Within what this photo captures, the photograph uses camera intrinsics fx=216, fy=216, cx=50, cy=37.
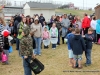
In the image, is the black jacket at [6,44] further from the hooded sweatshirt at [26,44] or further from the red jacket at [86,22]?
the red jacket at [86,22]

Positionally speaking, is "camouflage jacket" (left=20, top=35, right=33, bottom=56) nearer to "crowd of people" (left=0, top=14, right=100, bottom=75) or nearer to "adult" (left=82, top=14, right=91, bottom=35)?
"crowd of people" (left=0, top=14, right=100, bottom=75)

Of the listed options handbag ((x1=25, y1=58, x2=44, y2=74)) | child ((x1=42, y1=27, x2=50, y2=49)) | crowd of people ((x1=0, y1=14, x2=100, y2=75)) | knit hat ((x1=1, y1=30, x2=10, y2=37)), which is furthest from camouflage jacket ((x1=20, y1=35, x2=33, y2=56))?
child ((x1=42, y1=27, x2=50, y2=49))

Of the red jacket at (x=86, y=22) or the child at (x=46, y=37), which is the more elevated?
the red jacket at (x=86, y=22)

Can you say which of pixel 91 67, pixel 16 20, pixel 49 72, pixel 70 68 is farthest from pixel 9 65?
pixel 16 20

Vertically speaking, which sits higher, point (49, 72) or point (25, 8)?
point (25, 8)

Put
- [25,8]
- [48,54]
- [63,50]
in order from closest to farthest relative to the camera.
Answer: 1. [48,54]
2. [63,50]
3. [25,8]

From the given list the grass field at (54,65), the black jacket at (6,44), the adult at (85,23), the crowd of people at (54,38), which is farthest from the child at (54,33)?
the black jacket at (6,44)

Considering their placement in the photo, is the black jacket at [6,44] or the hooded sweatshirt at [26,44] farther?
the black jacket at [6,44]

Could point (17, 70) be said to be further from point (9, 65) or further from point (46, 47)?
point (46, 47)

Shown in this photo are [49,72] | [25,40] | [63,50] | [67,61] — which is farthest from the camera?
[63,50]

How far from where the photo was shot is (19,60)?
31.2ft

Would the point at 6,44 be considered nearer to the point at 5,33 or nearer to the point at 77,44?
the point at 5,33

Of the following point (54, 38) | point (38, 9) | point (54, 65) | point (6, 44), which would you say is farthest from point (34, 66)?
point (38, 9)

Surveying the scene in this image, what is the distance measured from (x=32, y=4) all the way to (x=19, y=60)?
2540 centimetres
